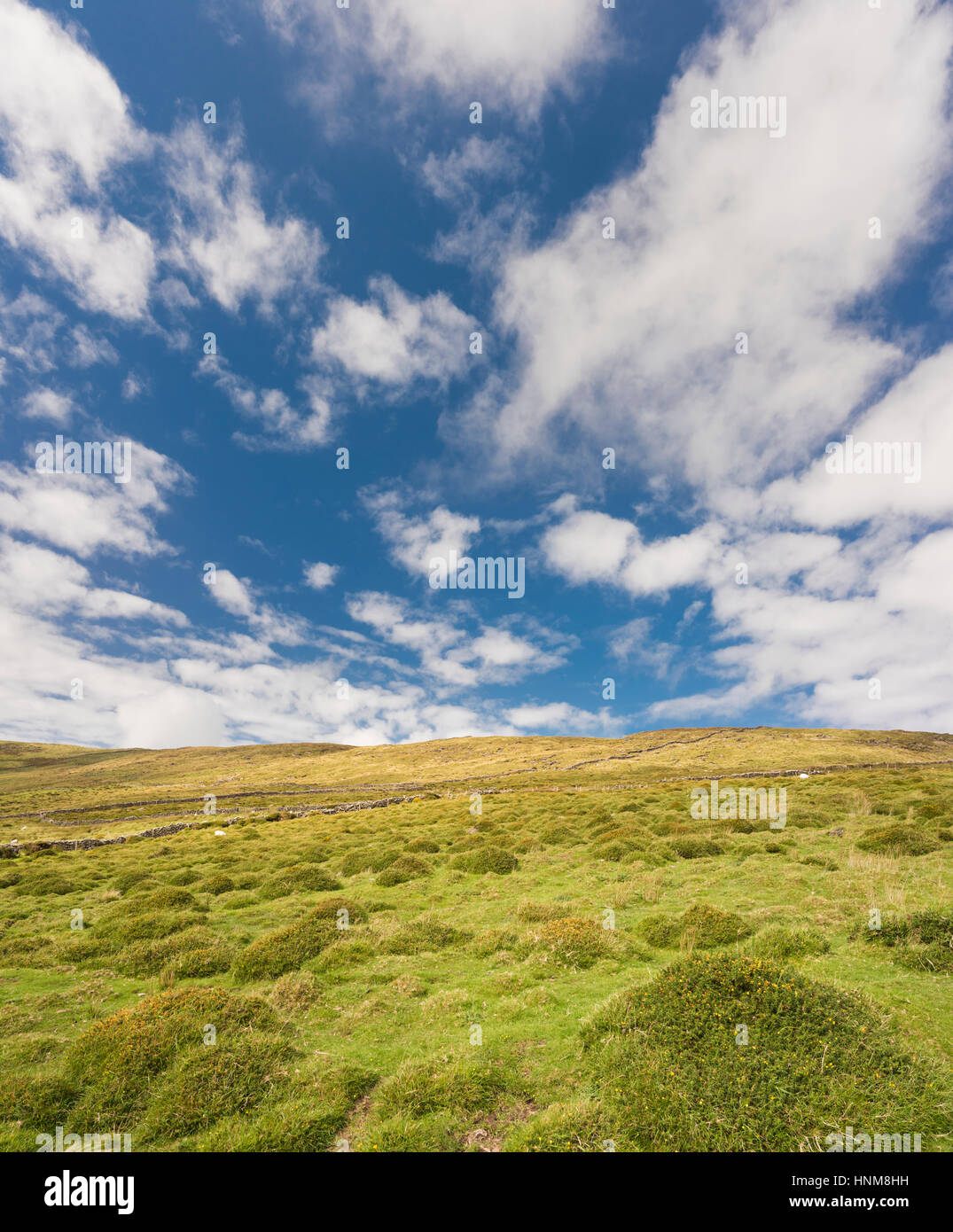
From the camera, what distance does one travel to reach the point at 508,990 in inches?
550

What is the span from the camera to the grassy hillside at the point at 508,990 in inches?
342

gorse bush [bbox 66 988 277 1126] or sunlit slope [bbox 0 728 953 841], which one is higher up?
gorse bush [bbox 66 988 277 1126]

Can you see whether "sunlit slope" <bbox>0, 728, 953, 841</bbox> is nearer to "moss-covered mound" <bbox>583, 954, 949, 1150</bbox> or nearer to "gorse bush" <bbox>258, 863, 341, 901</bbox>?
"gorse bush" <bbox>258, 863, 341, 901</bbox>

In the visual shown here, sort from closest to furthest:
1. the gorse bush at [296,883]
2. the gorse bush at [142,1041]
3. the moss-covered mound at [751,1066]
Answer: the moss-covered mound at [751,1066] → the gorse bush at [142,1041] → the gorse bush at [296,883]

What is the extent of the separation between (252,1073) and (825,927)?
53.9ft

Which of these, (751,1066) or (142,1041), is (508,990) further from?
(142,1041)

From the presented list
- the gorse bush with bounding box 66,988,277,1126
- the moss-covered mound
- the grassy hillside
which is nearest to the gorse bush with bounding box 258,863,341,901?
the grassy hillside

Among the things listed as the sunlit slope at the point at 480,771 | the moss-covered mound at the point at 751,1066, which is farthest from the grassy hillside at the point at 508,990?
the sunlit slope at the point at 480,771

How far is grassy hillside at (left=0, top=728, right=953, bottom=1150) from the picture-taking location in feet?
28.5

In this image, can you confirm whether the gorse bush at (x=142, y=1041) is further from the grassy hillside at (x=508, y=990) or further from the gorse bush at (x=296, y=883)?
the gorse bush at (x=296, y=883)

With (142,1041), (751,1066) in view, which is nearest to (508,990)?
(751,1066)

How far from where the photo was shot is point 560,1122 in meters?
8.40
